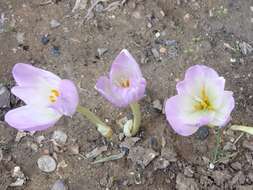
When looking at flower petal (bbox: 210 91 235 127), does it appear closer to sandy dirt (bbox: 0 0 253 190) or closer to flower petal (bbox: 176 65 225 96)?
flower petal (bbox: 176 65 225 96)

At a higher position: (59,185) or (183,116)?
(183,116)

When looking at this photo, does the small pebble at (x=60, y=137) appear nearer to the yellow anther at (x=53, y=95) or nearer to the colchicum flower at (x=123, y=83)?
the yellow anther at (x=53, y=95)

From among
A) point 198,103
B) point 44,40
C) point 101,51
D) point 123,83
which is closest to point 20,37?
point 44,40

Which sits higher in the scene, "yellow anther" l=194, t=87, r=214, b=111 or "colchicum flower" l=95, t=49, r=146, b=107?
"colchicum flower" l=95, t=49, r=146, b=107

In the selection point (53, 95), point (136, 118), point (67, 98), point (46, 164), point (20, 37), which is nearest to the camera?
point (67, 98)

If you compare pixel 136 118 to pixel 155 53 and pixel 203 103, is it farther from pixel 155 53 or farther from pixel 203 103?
pixel 155 53

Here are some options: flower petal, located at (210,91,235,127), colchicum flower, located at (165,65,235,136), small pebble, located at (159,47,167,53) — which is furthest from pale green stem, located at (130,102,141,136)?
small pebble, located at (159,47,167,53)

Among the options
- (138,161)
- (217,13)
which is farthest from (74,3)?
(138,161)
